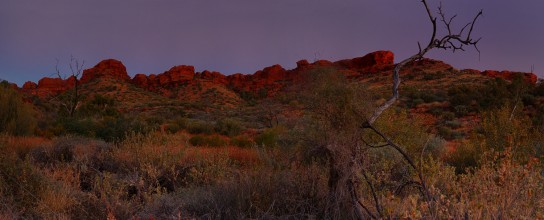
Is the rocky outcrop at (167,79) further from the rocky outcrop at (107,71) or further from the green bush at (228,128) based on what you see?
the green bush at (228,128)

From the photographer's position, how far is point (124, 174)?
8367 mm

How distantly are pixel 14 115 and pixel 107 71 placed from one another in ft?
257

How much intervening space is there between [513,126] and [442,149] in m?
2.81

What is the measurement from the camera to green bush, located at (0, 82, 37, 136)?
537 inches

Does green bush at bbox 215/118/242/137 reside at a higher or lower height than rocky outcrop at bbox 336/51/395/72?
lower

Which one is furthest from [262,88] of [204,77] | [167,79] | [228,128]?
[228,128]

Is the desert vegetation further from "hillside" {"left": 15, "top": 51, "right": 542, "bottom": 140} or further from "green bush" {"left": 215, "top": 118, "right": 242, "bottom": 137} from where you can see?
"hillside" {"left": 15, "top": 51, "right": 542, "bottom": 140}

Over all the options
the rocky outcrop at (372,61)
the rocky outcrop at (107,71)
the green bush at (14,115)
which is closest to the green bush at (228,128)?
the green bush at (14,115)

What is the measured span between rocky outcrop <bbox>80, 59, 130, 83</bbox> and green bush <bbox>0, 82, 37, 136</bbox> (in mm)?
70077

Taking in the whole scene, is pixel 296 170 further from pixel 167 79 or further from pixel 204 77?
pixel 167 79

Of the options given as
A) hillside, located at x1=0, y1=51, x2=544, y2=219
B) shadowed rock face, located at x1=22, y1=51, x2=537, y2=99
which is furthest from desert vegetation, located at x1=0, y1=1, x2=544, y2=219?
shadowed rock face, located at x1=22, y1=51, x2=537, y2=99

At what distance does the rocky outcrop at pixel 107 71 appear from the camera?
273ft

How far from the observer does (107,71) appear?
287 feet

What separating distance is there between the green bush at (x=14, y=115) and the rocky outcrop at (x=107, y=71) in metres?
70.1
